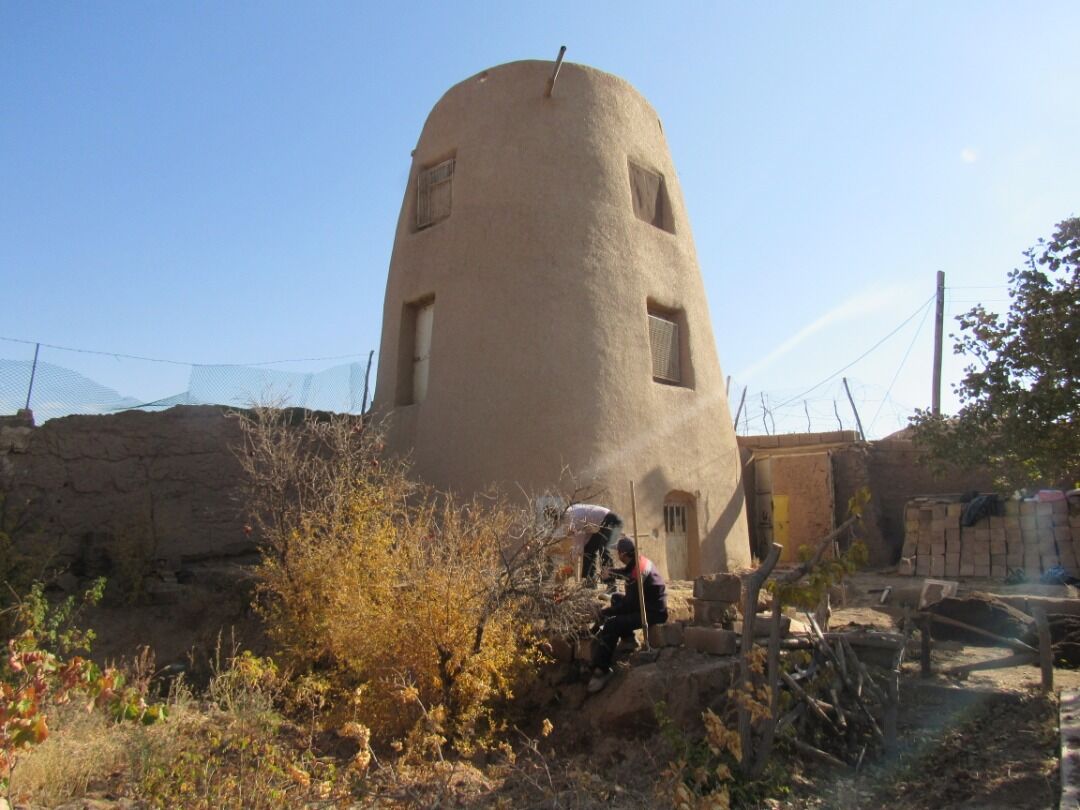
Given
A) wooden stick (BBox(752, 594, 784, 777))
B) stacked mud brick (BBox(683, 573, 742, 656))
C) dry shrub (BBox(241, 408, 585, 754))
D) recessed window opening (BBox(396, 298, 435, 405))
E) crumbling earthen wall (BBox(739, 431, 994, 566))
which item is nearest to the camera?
wooden stick (BBox(752, 594, 784, 777))

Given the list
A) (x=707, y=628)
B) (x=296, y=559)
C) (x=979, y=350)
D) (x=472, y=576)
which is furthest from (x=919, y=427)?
(x=296, y=559)

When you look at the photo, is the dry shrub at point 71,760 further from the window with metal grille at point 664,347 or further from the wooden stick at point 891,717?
the window with metal grille at point 664,347

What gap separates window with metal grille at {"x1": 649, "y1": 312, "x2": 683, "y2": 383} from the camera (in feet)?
38.5

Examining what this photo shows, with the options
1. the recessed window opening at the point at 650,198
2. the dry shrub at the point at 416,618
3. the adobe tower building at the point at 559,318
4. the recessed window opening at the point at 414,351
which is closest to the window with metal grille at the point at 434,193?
the adobe tower building at the point at 559,318

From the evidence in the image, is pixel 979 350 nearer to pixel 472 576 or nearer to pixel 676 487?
pixel 676 487

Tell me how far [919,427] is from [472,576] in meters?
6.23

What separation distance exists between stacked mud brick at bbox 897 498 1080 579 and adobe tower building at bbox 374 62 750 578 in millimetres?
3772

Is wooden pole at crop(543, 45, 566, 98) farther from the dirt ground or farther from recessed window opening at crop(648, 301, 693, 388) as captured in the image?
the dirt ground

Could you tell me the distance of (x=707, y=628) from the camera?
6906mm

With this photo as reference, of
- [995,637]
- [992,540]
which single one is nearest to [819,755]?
[995,637]

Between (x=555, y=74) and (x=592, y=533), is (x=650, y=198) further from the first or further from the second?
(x=592, y=533)

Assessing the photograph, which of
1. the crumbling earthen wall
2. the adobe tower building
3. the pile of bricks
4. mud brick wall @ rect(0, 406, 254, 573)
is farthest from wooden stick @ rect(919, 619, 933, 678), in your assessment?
Answer: the crumbling earthen wall

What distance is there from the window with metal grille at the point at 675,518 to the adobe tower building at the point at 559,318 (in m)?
0.03

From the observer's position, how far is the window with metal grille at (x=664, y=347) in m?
11.8
